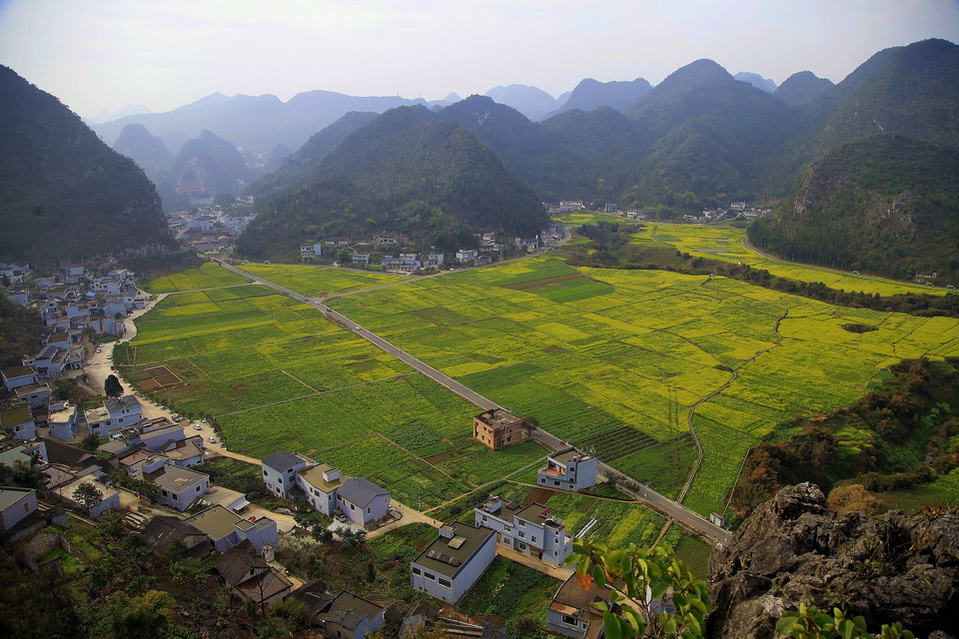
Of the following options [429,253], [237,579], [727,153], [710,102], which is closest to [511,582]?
[237,579]

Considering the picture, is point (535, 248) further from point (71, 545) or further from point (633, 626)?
point (633, 626)

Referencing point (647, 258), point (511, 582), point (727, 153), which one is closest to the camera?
point (511, 582)

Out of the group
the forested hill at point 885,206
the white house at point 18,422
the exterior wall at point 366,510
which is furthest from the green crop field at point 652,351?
the white house at point 18,422

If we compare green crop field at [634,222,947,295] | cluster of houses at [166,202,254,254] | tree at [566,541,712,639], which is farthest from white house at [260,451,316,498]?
cluster of houses at [166,202,254,254]

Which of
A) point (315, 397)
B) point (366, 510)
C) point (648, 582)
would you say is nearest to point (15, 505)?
point (366, 510)

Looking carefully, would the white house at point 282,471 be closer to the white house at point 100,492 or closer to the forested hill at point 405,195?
the white house at point 100,492

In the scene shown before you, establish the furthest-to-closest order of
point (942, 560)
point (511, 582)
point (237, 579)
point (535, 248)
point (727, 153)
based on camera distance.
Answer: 1. point (727, 153)
2. point (535, 248)
3. point (511, 582)
4. point (237, 579)
5. point (942, 560)

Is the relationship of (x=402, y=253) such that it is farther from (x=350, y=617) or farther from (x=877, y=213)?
(x=350, y=617)

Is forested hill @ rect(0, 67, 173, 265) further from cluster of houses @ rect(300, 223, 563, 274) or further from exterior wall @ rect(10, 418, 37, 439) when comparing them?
A: exterior wall @ rect(10, 418, 37, 439)
